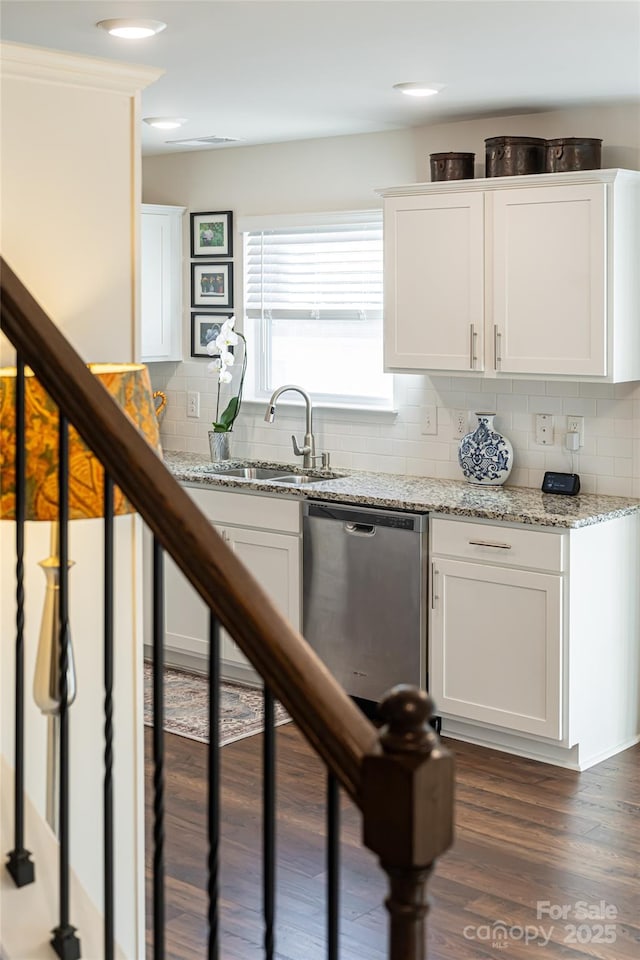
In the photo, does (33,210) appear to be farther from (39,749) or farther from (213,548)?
(213,548)

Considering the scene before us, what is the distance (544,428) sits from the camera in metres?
4.92

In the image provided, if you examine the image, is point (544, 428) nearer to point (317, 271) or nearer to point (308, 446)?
point (308, 446)

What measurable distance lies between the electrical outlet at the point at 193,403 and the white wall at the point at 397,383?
0.12 ft

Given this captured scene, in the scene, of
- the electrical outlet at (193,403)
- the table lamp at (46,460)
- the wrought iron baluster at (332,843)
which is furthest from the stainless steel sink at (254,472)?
the wrought iron baluster at (332,843)

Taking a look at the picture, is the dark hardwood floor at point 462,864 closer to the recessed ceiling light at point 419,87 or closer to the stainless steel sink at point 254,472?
the stainless steel sink at point 254,472

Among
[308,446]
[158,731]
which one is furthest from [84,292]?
[308,446]

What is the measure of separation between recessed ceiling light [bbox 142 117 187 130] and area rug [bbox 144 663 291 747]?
2497 mm

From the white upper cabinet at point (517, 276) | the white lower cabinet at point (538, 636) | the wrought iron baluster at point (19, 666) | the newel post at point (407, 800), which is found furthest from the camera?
the white upper cabinet at point (517, 276)

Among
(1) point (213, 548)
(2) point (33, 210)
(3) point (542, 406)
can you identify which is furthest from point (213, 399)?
(1) point (213, 548)

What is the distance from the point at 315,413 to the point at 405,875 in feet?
15.4

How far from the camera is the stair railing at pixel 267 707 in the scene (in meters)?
1.07

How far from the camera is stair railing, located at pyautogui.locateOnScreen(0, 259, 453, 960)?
1.07 m

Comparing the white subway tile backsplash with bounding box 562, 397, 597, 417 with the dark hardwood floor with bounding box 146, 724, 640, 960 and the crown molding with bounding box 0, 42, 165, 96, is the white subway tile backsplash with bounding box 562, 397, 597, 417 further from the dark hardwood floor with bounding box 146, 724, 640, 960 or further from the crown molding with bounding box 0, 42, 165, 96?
the crown molding with bounding box 0, 42, 165, 96

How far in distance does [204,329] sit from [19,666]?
15.4 feet
